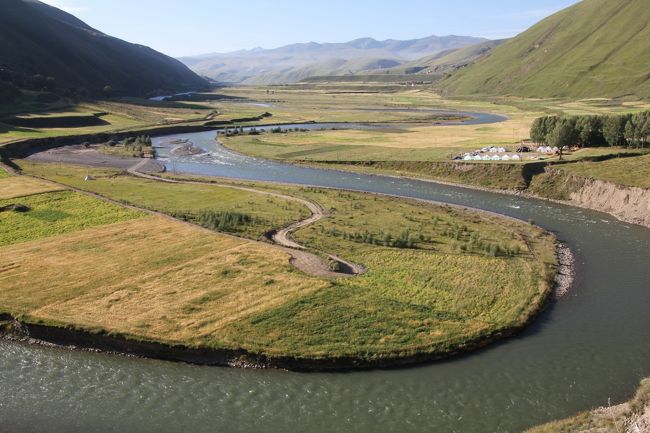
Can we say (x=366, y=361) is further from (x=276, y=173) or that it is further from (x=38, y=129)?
(x=38, y=129)

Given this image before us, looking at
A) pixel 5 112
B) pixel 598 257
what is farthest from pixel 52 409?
pixel 5 112

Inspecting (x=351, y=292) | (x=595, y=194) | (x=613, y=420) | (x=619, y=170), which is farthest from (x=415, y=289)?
(x=619, y=170)

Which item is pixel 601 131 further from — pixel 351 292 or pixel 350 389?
pixel 350 389

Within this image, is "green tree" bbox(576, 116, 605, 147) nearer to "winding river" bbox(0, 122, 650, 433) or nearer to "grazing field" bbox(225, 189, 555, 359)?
"grazing field" bbox(225, 189, 555, 359)

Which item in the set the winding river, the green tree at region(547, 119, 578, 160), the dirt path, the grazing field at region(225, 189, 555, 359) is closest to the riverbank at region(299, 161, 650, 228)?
the green tree at region(547, 119, 578, 160)

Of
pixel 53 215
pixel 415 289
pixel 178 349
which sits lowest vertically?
pixel 178 349

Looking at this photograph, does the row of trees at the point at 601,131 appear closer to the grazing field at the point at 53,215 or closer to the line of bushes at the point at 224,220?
the line of bushes at the point at 224,220
